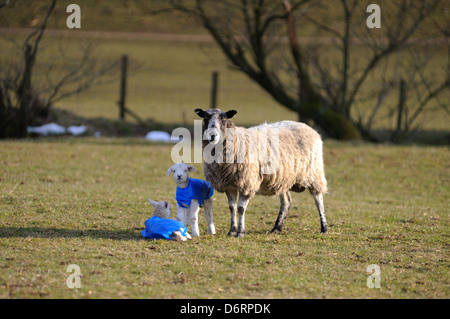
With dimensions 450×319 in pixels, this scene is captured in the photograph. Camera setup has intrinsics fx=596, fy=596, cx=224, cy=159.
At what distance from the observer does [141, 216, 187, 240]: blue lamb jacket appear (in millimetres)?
8117

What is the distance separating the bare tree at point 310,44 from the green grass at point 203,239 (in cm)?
538

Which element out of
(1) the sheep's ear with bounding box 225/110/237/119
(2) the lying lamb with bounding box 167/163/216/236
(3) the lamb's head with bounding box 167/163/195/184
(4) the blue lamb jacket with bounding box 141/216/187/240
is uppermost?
(1) the sheep's ear with bounding box 225/110/237/119

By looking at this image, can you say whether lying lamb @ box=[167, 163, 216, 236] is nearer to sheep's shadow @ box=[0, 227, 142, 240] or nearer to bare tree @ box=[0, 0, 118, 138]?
sheep's shadow @ box=[0, 227, 142, 240]

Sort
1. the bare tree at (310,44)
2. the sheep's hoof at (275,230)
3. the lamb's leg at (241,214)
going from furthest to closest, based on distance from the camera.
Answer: the bare tree at (310,44) < the sheep's hoof at (275,230) < the lamb's leg at (241,214)

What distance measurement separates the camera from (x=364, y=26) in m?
19.6

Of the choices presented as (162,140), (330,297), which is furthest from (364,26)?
(330,297)

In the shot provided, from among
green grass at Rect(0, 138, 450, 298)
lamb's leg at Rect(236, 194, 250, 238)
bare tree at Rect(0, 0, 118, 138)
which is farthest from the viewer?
bare tree at Rect(0, 0, 118, 138)

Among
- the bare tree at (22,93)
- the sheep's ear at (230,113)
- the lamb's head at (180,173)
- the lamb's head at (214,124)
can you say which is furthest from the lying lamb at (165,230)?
the bare tree at (22,93)

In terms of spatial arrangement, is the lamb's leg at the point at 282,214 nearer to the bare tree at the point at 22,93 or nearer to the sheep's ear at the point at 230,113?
the sheep's ear at the point at 230,113

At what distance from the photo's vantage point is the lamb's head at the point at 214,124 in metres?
8.13

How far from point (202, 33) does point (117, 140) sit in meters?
36.6

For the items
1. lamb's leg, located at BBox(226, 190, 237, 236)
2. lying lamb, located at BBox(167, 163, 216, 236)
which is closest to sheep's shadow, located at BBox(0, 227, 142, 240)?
lying lamb, located at BBox(167, 163, 216, 236)

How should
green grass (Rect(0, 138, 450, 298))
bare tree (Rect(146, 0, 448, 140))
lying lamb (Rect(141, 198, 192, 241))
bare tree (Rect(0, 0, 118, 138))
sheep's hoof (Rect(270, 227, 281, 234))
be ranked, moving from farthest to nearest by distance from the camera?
1. bare tree (Rect(146, 0, 448, 140))
2. bare tree (Rect(0, 0, 118, 138))
3. sheep's hoof (Rect(270, 227, 281, 234))
4. lying lamb (Rect(141, 198, 192, 241))
5. green grass (Rect(0, 138, 450, 298))

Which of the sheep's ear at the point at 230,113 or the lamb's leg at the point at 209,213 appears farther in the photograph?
the lamb's leg at the point at 209,213
